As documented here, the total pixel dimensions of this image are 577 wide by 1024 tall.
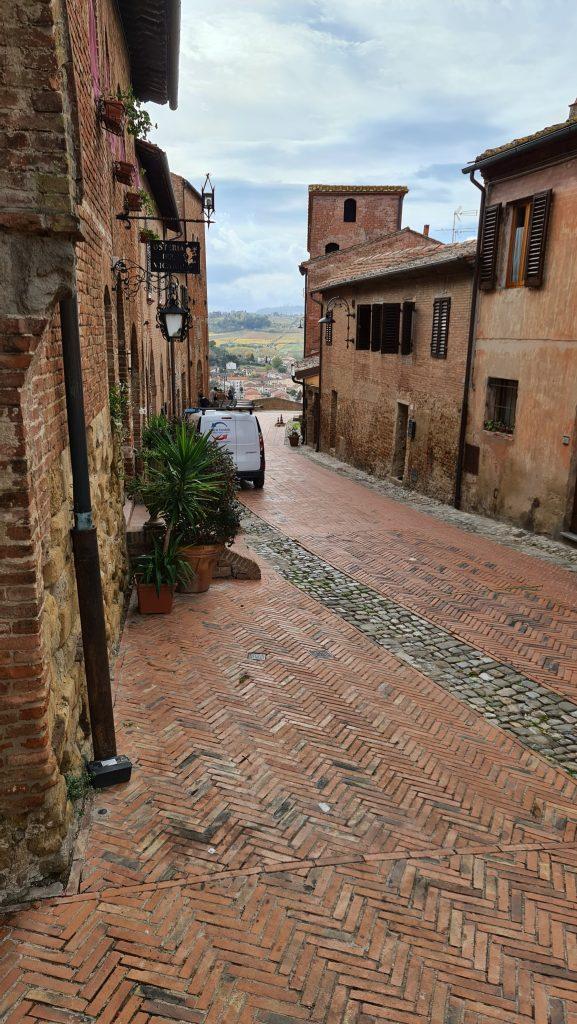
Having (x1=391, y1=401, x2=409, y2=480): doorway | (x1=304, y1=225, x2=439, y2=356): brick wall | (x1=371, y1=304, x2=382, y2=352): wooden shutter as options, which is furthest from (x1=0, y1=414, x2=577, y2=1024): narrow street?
(x1=304, y1=225, x2=439, y2=356): brick wall

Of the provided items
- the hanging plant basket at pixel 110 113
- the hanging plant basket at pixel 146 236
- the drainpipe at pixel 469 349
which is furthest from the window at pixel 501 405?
the hanging plant basket at pixel 110 113

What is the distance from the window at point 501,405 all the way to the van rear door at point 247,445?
5.47 meters

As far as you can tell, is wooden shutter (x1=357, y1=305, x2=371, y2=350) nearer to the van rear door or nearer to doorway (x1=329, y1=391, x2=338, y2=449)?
doorway (x1=329, y1=391, x2=338, y2=449)

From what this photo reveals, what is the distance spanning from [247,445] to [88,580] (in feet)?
41.1

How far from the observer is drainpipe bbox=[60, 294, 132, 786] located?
12.2 feet

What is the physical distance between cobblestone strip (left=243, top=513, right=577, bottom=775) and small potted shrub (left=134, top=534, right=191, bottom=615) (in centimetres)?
206

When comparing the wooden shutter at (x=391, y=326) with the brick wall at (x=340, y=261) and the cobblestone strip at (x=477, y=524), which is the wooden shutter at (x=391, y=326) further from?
the cobblestone strip at (x=477, y=524)

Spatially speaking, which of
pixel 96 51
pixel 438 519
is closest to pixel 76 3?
pixel 96 51

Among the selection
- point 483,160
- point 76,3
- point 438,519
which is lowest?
point 438,519

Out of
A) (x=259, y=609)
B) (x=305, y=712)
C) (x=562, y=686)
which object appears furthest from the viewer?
(x=259, y=609)

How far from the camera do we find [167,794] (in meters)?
4.31

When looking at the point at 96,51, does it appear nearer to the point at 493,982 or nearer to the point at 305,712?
the point at 305,712

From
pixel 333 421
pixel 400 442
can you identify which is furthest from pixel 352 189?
pixel 400 442

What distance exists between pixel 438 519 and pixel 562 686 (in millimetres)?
8245
